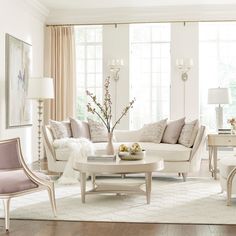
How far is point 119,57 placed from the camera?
9391 mm

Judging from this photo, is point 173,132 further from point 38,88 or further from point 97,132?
point 38,88

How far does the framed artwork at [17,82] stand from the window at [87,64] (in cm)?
163

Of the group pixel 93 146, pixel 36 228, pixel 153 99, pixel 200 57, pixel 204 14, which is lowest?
pixel 36 228

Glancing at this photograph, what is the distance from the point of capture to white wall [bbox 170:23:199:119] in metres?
9.15

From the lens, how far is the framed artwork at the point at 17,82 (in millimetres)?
7234

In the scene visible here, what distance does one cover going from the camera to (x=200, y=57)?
9.46 metres

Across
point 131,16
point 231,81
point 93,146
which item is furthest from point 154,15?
point 93,146

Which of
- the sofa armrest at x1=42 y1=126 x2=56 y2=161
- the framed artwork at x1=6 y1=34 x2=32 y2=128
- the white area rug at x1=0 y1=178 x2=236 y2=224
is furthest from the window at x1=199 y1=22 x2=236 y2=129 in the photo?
the sofa armrest at x1=42 y1=126 x2=56 y2=161

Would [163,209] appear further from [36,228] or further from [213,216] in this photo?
[36,228]

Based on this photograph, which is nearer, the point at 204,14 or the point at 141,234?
the point at 141,234

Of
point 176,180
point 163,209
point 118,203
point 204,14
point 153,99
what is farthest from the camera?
point 153,99

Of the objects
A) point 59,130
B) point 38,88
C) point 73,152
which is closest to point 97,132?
point 59,130

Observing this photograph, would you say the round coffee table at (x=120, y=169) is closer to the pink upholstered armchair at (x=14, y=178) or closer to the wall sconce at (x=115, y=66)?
the pink upholstered armchair at (x=14, y=178)

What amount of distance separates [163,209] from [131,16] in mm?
5650
